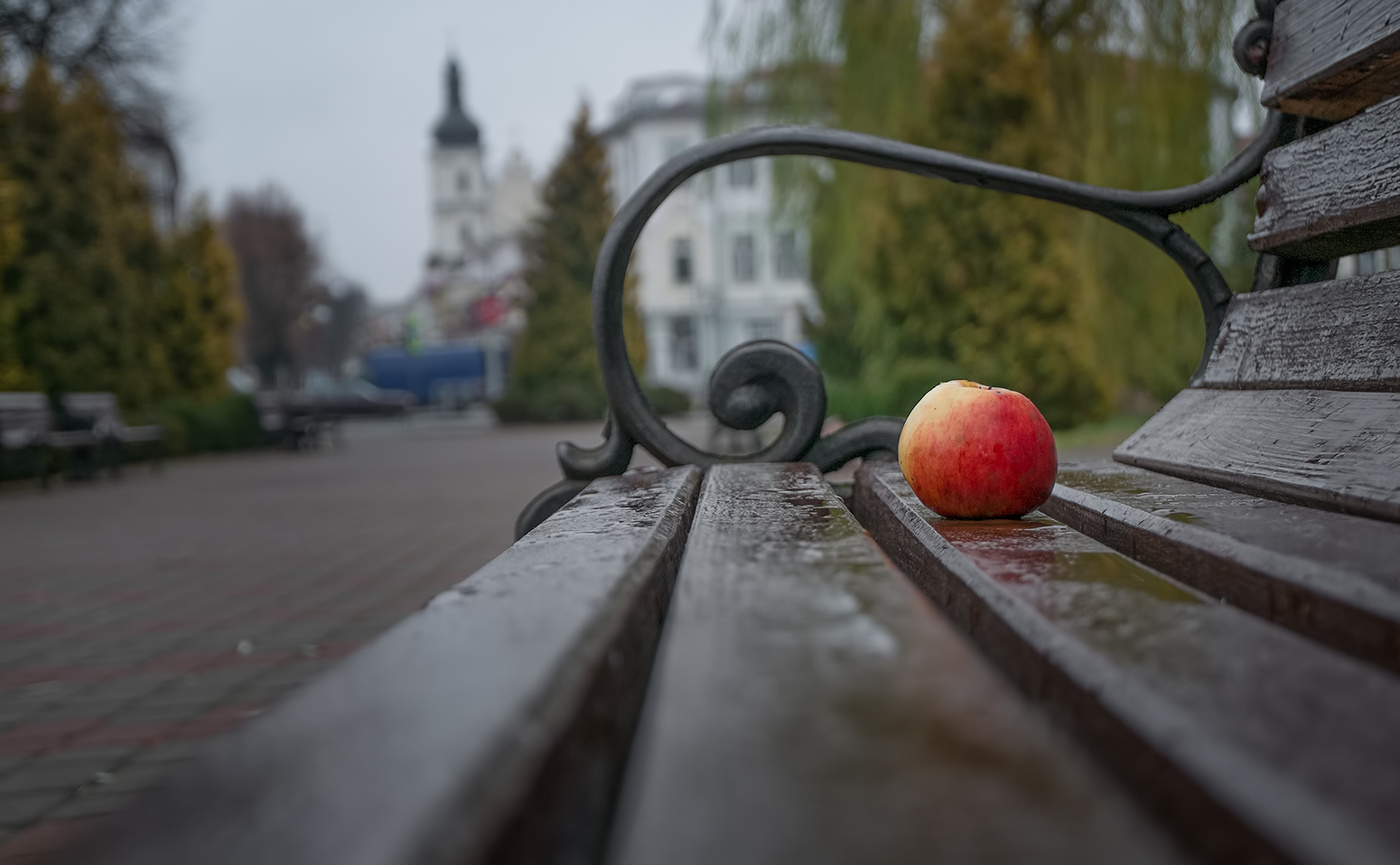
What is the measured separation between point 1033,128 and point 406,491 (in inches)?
267

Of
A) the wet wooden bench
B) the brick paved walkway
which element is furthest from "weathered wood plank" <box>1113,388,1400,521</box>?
the wet wooden bench

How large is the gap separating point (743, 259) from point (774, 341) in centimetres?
4515

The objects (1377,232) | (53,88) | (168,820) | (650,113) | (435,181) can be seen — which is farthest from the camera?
(435,181)

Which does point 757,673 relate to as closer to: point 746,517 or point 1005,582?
point 1005,582

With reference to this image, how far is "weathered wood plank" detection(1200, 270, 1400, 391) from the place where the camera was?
1.35 meters

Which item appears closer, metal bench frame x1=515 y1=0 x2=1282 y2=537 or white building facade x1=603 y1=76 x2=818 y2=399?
metal bench frame x1=515 y1=0 x2=1282 y2=537

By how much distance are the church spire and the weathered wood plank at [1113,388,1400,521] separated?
→ 79.1m

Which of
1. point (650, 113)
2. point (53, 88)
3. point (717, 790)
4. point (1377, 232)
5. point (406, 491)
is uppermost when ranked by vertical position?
point (650, 113)

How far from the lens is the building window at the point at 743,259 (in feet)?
153

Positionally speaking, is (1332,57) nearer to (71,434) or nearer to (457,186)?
(71,434)

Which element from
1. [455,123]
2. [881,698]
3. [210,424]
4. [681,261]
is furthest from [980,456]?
[455,123]

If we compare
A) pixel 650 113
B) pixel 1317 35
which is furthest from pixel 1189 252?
pixel 650 113

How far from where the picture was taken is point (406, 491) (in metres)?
11.2

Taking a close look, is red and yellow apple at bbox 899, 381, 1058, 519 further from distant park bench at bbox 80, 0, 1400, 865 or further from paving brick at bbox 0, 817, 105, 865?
paving brick at bbox 0, 817, 105, 865
